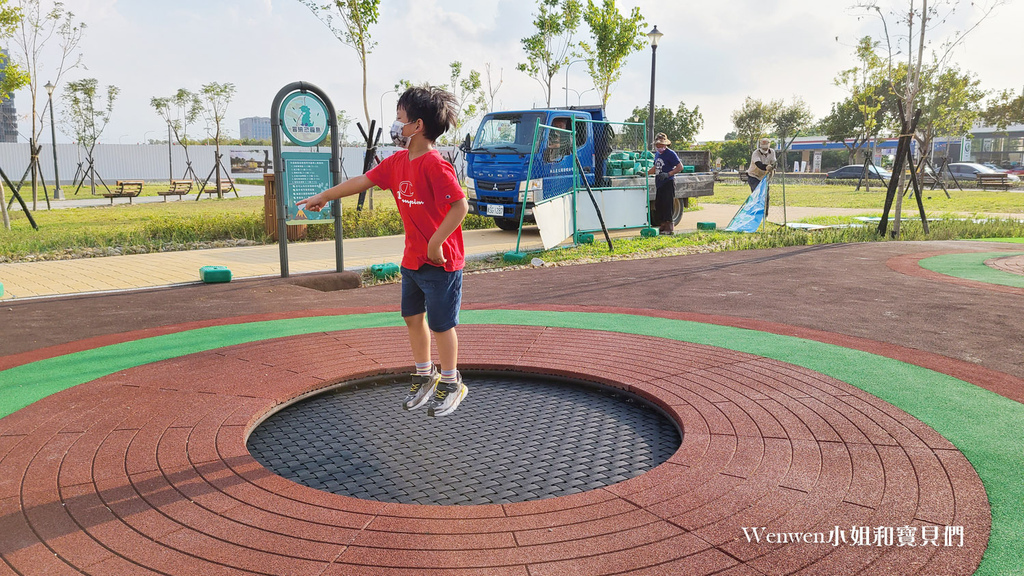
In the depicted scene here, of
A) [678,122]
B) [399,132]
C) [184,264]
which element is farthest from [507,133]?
[678,122]

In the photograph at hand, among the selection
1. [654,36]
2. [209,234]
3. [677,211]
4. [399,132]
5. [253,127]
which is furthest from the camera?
[253,127]

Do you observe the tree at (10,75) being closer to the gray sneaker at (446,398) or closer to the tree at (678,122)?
the gray sneaker at (446,398)

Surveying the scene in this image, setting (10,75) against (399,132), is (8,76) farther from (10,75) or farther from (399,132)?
(399,132)

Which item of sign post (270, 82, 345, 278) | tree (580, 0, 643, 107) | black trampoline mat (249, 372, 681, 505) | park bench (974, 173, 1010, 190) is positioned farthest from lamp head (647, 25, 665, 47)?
park bench (974, 173, 1010, 190)

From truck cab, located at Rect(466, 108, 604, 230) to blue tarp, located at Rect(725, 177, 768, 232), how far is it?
10.8 ft

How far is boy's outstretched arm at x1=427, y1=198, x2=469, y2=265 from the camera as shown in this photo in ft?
11.8

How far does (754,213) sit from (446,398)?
12574mm

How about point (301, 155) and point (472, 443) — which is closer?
point (472, 443)

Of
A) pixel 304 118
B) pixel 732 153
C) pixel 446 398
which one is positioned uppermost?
pixel 732 153

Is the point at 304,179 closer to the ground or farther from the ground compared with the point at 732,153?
closer to the ground

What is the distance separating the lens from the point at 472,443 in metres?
3.81

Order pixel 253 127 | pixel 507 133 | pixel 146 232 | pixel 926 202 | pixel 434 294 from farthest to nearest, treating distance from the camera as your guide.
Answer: pixel 253 127, pixel 926 202, pixel 507 133, pixel 146 232, pixel 434 294

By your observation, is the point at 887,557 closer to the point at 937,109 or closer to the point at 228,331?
the point at 228,331

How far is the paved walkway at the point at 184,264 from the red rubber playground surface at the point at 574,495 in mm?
1922
